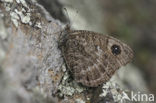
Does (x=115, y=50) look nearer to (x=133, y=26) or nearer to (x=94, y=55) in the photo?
(x=94, y=55)

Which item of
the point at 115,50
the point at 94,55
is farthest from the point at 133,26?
the point at 94,55

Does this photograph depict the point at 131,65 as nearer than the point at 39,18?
No

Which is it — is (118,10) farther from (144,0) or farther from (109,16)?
(144,0)

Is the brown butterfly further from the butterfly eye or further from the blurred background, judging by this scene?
the blurred background

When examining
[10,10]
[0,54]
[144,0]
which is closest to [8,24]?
[10,10]

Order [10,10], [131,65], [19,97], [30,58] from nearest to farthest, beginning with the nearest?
[19,97], [30,58], [10,10], [131,65]
